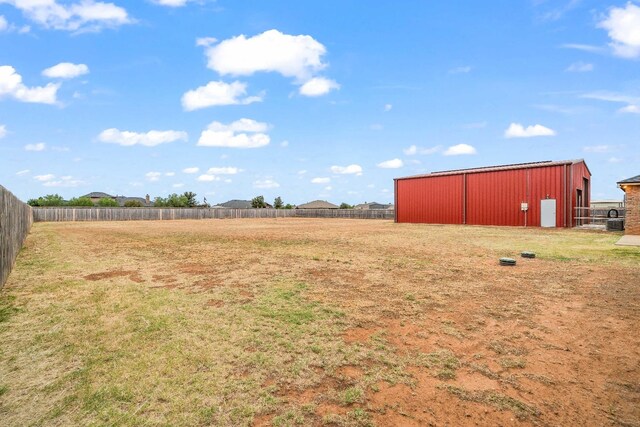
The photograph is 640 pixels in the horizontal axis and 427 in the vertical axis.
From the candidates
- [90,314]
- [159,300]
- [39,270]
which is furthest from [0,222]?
[159,300]

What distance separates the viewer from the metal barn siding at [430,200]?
27.9m

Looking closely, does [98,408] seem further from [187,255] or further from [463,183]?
[463,183]

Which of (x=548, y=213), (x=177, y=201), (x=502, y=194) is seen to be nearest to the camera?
(x=548, y=213)

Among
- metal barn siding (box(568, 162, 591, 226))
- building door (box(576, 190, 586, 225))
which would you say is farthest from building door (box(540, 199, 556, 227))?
building door (box(576, 190, 586, 225))

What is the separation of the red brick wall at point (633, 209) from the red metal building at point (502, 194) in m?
6.33

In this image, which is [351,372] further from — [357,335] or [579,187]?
[579,187]

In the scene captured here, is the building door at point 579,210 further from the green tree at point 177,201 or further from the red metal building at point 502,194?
the green tree at point 177,201

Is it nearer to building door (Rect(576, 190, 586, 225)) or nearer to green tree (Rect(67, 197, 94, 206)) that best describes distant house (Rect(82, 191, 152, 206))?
green tree (Rect(67, 197, 94, 206))

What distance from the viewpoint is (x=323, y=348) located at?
405 centimetres

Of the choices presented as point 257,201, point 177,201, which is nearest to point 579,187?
point 257,201

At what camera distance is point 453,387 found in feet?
10.7

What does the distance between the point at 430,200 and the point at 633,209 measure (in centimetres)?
1516

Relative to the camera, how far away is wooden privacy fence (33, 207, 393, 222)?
43000 millimetres

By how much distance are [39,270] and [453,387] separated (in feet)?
34.0
